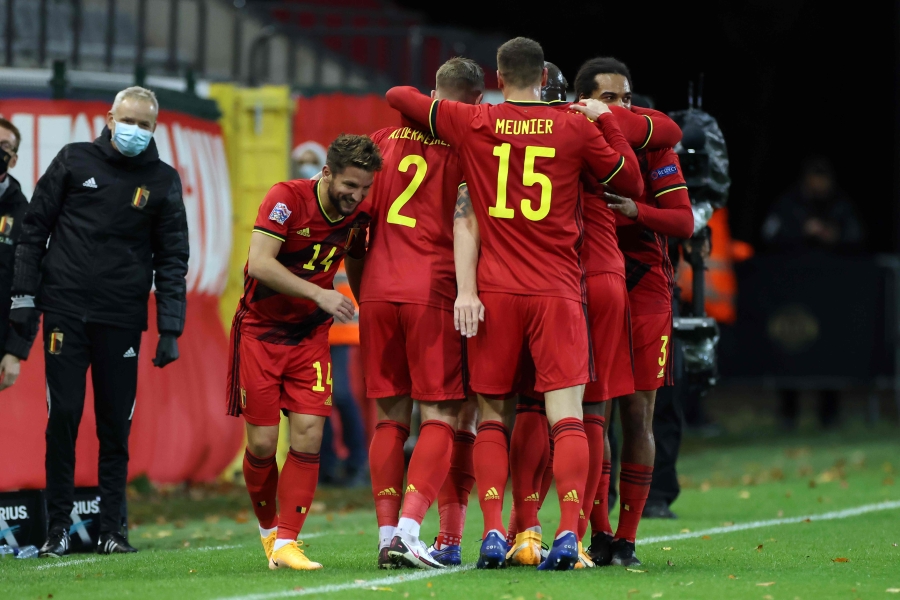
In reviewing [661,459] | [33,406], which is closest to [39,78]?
[33,406]

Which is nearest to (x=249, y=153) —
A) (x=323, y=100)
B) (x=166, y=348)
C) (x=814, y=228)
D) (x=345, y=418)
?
(x=323, y=100)

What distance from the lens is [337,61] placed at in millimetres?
17078

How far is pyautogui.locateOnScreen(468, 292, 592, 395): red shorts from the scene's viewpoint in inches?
260

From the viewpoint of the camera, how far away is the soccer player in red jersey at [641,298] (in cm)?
713

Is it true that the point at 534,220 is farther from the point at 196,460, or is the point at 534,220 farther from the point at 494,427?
the point at 196,460

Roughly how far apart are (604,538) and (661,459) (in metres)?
2.66

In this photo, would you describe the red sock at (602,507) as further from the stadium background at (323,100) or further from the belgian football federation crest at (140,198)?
the stadium background at (323,100)

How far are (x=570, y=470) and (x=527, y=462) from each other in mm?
384

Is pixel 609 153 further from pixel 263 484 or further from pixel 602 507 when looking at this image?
pixel 263 484

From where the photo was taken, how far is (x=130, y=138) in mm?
7961

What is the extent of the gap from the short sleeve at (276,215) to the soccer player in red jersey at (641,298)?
59.9 inches

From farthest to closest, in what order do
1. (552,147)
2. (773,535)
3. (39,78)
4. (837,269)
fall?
(837,269)
(39,78)
(773,535)
(552,147)

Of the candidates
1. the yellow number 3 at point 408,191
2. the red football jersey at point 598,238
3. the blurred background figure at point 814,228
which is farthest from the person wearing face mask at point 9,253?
the blurred background figure at point 814,228

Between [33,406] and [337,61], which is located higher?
[337,61]
